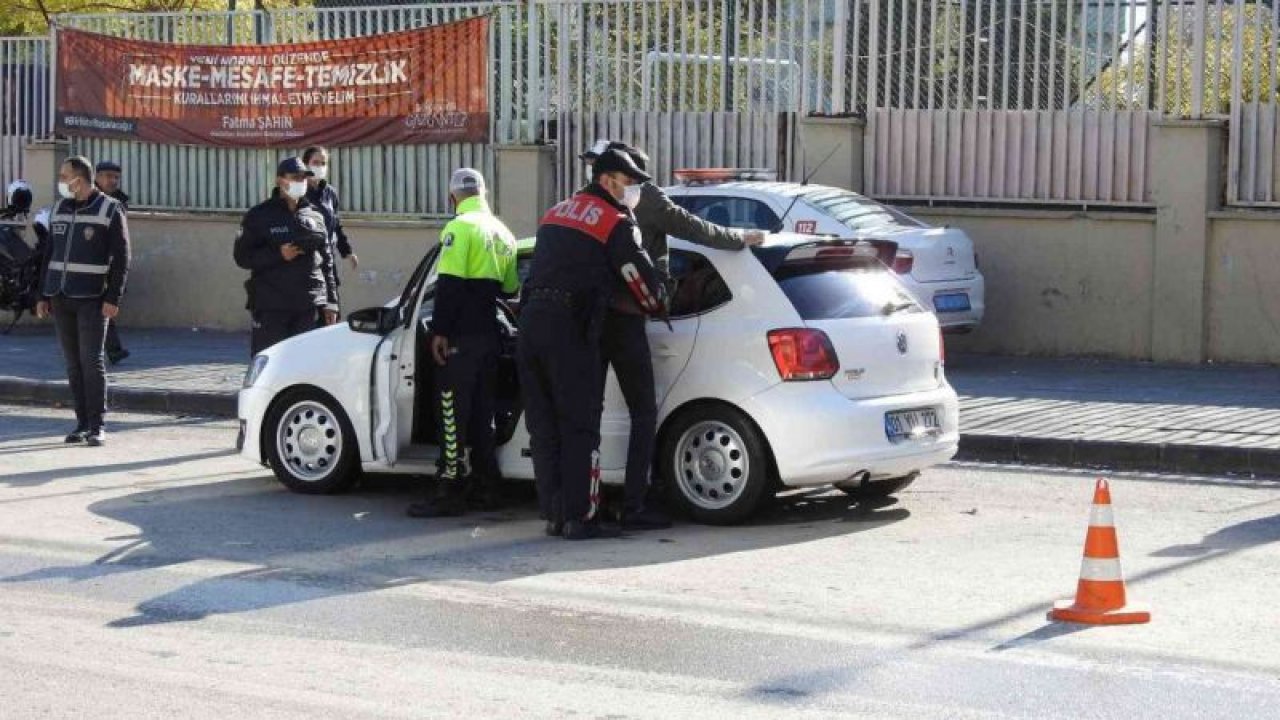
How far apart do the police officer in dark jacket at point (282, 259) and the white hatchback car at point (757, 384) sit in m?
2.30

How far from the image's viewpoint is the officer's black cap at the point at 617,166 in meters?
9.63

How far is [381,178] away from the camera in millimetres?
21266

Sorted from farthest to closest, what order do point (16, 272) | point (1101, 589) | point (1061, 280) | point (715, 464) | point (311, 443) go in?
point (16, 272) → point (1061, 280) → point (311, 443) → point (715, 464) → point (1101, 589)

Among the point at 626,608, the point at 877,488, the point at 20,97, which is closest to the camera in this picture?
the point at 626,608

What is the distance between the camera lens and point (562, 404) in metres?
9.71

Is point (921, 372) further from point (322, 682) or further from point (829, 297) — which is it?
point (322, 682)

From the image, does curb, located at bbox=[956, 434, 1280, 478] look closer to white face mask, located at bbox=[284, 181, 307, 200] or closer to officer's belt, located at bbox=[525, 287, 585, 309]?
officer's belt, located at bbox=[525, 287, 585, 309]

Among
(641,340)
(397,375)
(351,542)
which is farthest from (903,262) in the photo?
(351,542)

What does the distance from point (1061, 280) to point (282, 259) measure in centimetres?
746

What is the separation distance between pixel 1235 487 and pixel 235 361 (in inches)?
391

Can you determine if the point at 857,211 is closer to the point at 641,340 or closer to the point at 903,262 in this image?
the point at 903,262

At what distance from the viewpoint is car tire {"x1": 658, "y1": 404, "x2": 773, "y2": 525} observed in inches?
389

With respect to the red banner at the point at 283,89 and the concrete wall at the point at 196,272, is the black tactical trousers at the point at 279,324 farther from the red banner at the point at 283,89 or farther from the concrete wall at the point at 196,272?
the concrete wall at the point at 196,272

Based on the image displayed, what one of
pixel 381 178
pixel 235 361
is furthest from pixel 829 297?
pixel 381 178
